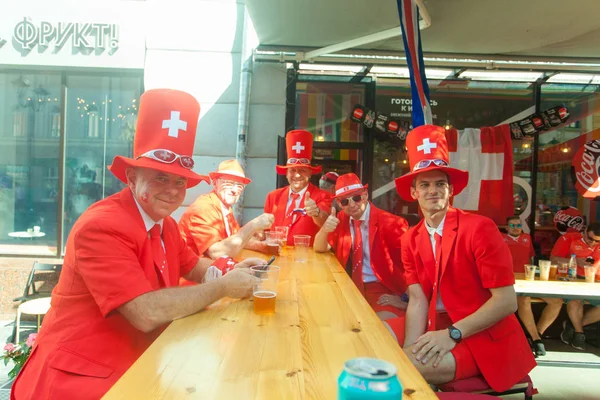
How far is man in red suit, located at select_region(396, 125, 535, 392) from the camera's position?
2396 mm

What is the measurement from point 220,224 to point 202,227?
0.68ft

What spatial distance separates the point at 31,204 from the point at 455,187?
6.87 m

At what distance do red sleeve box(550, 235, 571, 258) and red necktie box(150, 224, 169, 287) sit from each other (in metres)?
5.83

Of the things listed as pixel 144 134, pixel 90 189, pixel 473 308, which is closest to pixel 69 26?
pixel 90 189

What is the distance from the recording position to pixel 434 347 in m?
2.40

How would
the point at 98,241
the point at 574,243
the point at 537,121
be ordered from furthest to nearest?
the point at 537,121 < the point at 574,243 < the point at 98,241

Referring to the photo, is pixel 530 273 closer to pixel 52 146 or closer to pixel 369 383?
pixel 369 383

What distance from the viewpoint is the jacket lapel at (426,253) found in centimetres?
279

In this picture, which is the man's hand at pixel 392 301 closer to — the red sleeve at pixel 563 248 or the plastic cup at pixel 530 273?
the plastic cup at pixel 530 273

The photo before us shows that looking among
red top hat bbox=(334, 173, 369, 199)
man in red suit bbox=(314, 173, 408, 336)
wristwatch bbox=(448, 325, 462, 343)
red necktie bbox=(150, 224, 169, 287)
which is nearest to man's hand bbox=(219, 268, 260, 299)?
red necktie bbox=(150, 224, 169, 287)

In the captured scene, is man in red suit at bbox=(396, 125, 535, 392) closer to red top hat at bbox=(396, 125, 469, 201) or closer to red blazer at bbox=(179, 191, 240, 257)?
red top hat at bbox=(396, 125, 469, 201)

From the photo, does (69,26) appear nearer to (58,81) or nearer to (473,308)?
(58,81)

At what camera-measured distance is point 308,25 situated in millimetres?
5480

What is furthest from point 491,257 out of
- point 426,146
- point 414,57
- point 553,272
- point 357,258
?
point 553,272
